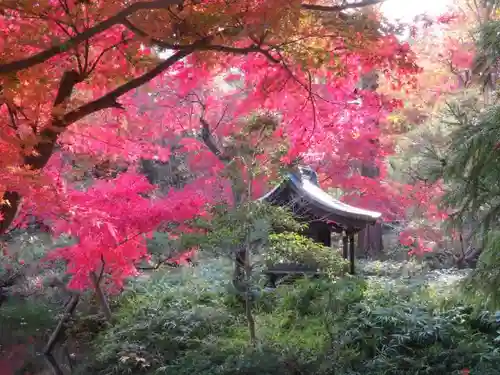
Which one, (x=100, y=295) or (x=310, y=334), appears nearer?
(x=310, y=334)

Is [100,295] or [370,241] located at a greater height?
[370,241]

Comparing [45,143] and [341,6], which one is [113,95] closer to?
[45,143]

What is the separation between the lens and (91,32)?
2.64 m

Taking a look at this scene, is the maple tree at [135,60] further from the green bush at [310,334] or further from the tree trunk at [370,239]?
the tree trunk at [370,239]

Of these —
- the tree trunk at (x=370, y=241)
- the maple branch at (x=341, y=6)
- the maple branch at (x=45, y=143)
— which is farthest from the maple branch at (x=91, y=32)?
the tree trunk at (x=370, y=241)

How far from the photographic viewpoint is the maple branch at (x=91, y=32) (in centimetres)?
253

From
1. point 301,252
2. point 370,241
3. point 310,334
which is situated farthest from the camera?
point 370,241

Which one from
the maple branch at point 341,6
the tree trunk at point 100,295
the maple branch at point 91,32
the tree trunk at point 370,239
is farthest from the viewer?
the tree trunk at point 370,239

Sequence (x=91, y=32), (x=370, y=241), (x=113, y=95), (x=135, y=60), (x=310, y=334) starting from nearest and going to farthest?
(x=91, y=32)
(x=113, y=95)
(x=135, y=60)
(x=310, y=334)
(x=370, y=241)

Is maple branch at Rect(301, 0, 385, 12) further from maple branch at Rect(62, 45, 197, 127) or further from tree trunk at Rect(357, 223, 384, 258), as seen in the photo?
tree trunk at Rect(357, 223, 384, 258)

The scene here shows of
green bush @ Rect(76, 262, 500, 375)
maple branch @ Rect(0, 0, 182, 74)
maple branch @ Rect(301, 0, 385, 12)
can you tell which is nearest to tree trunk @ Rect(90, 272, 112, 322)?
green bush @ Rect(76, 262, 500, 375)

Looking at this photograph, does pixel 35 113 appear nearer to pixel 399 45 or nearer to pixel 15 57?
pixel 15 57

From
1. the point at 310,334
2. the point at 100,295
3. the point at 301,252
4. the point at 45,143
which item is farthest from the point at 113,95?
the point at 100,295

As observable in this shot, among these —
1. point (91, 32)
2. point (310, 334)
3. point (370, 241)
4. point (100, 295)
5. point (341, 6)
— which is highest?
point (341, 6)
